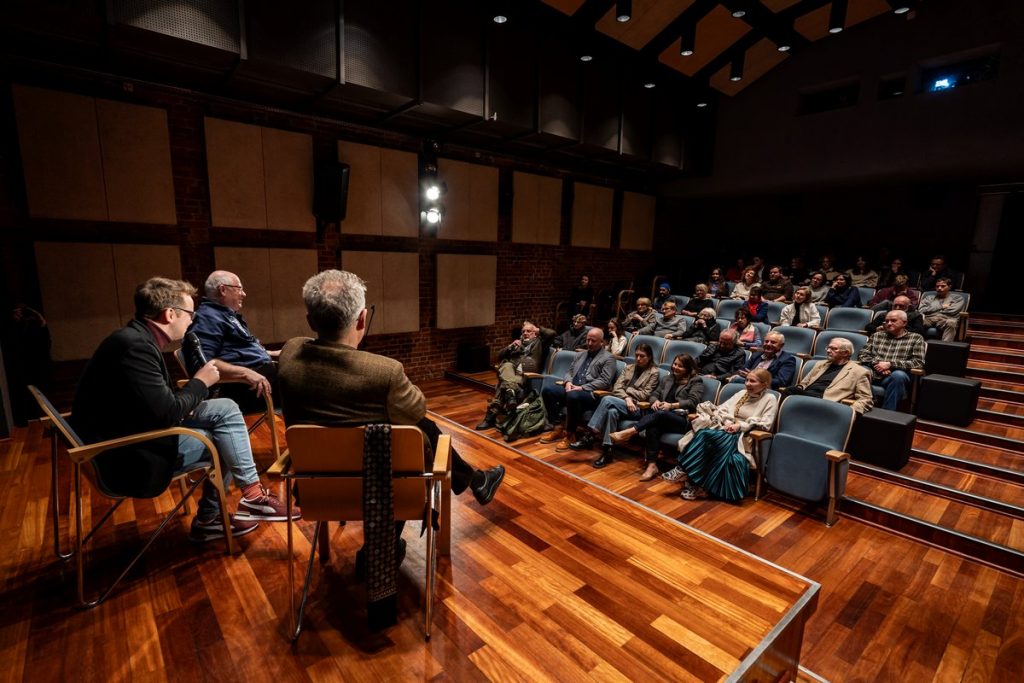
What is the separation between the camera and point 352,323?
1634 mm

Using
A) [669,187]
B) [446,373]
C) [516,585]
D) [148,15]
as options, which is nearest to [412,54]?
[148,15]

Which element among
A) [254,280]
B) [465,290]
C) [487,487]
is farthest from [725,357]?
[254,280]

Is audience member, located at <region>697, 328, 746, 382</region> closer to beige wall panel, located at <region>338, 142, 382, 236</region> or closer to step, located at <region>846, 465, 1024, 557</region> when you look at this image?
step, located at <region>846, 465, 1024, 557</region>

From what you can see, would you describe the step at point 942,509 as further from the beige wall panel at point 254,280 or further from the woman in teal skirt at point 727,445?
the beige wall panel at point 254,280

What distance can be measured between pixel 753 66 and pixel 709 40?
96 cm

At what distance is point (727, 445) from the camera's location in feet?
10.3

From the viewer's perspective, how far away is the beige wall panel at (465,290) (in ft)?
20.0

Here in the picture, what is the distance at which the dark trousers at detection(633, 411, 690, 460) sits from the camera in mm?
3451

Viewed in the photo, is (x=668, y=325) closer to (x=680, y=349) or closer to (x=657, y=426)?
(x=680, y=349)

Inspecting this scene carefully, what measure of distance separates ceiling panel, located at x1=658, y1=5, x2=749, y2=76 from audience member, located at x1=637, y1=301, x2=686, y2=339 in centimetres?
356

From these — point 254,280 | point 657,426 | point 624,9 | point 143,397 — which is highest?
point 624,9

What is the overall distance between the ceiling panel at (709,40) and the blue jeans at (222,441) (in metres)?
6.85

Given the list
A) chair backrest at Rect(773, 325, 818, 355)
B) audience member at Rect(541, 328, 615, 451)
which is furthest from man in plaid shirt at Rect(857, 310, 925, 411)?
audience member at Rect(541, 328, 615, 451)

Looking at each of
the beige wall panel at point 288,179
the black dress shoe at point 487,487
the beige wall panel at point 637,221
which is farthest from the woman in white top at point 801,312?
the beige wall panel at point 288,179
